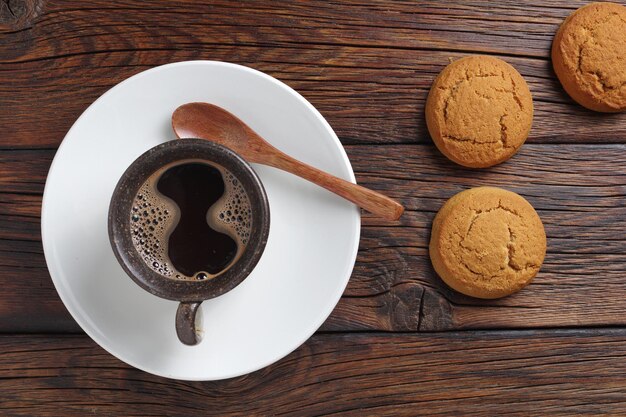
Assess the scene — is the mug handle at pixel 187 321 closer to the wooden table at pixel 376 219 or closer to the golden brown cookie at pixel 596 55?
the wooden table at pixel 376 219

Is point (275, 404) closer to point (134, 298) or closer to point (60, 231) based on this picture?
point (134, 298)

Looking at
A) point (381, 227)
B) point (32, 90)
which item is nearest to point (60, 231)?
point (32, 90)

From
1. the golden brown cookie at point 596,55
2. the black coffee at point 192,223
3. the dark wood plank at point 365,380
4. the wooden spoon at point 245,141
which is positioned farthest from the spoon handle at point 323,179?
the golden brown cookie at point 596,55

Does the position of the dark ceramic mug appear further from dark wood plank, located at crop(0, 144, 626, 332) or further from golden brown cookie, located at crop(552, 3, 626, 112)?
golden brown cookie, located at crop(552, 3, 626, 112)

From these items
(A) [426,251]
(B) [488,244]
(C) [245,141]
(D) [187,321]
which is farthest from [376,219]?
(D) [187,321]

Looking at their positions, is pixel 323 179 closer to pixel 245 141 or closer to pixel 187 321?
pixel 245 141

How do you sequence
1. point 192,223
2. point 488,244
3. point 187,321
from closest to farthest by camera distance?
point 187,321, point 192,223, point 488,244

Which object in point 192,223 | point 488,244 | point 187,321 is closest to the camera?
point 187,321
